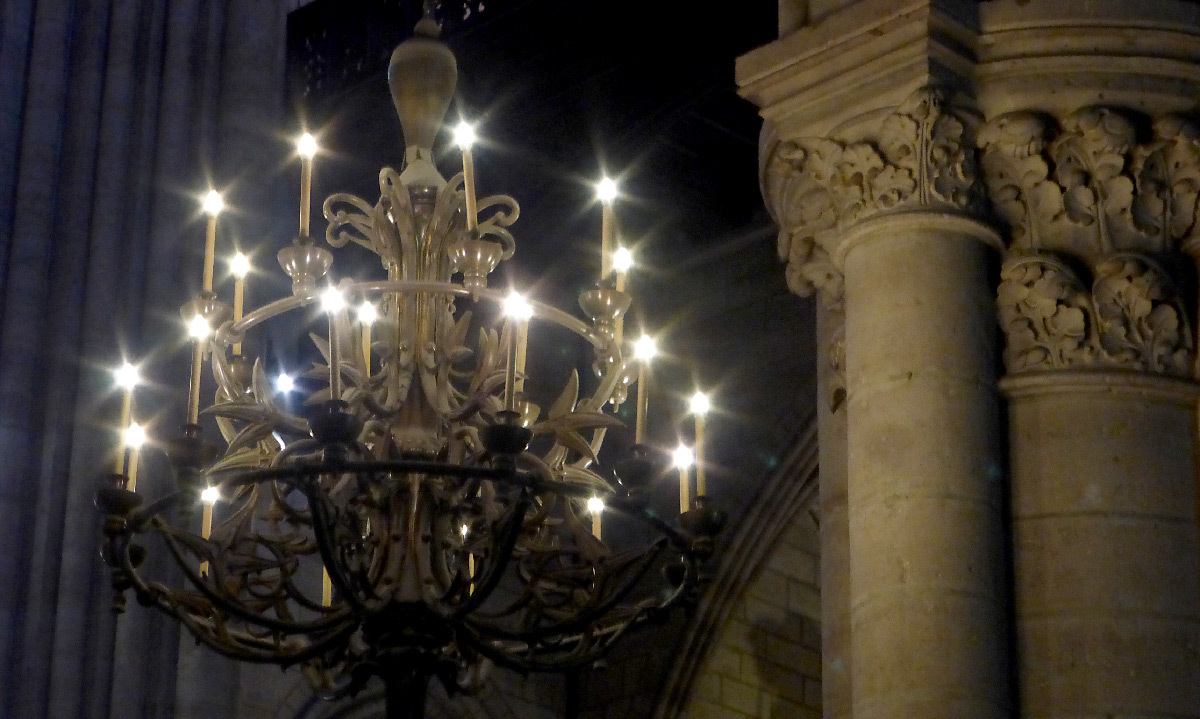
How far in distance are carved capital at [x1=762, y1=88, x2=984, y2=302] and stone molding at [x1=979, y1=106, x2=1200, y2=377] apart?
95mm

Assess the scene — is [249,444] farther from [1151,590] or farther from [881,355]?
[1151,590]

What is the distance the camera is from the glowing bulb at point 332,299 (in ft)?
13.2

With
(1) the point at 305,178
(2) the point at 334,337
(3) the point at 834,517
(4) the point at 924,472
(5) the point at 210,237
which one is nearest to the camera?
(4) the point at 924,472

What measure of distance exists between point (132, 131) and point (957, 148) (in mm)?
6220

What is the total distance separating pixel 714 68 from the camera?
385 inches

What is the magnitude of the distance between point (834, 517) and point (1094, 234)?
78 centimetres

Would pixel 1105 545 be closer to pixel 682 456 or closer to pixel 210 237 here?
pixel 682 456

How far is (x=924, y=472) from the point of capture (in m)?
3.51

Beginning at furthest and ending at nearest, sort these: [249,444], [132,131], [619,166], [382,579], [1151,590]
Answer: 1. [619,166]
2. [132,131]
3. [249,444]
4. [382,579]
5. [1151,590]

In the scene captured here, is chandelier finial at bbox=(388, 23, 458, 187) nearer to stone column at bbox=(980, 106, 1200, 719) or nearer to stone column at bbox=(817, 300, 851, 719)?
stone column at bbox=(817, 300, 851, 719)

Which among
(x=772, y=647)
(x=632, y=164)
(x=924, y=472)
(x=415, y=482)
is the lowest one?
(x=924, y=472)

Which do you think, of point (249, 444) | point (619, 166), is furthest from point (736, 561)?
point (249, 444)

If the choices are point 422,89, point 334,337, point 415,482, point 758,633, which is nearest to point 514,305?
point 334,337

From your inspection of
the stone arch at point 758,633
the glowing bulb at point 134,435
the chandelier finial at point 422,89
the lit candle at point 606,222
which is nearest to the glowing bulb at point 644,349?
the lit candle at point 606,222
